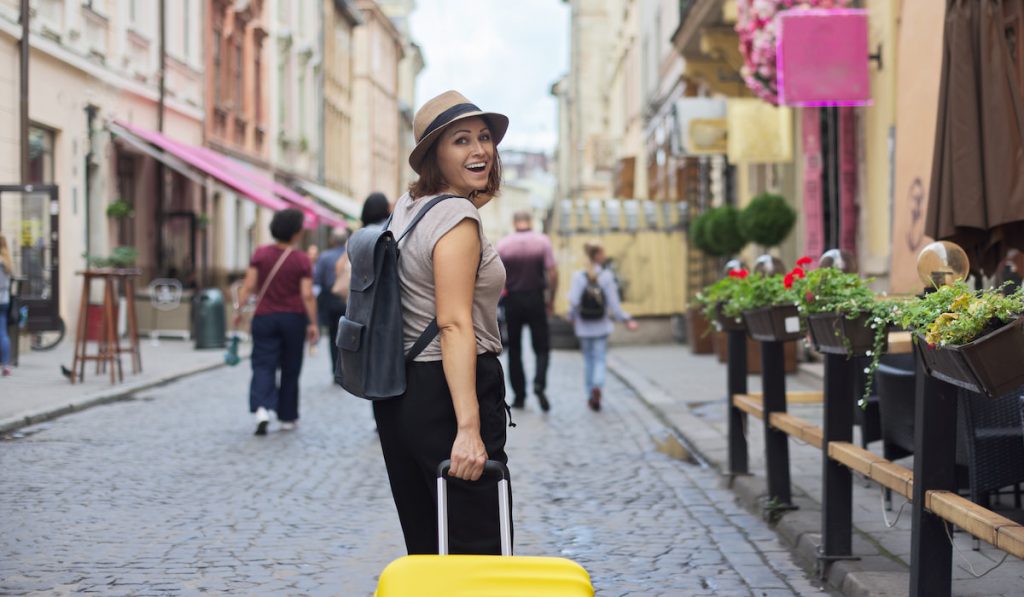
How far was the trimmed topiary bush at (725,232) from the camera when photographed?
18.8 meters

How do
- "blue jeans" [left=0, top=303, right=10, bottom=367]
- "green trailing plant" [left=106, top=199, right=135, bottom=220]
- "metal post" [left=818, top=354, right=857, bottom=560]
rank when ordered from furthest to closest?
"green trailing plant" [left=106, top=199, right=135, bottom=220] < "blue jeans" [left=0, top=303, right=10, bottom=367] < "metal post" [left=818, top=354, right=857, bottom=560]

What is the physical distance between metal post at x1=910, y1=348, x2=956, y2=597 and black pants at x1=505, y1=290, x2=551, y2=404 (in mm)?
8468

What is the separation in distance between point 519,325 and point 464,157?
9.53 metres

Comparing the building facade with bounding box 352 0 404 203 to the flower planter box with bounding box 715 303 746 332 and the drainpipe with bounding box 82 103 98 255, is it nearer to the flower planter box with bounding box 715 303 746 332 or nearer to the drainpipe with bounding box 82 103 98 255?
the drainpipe with bounding box 82 103 98 255

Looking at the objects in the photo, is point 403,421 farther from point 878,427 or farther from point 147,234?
point 147,234

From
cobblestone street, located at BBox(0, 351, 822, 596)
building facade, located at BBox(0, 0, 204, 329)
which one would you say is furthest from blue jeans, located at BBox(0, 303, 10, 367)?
cobblestone street, located at BBox(0, 351, 822, 596)

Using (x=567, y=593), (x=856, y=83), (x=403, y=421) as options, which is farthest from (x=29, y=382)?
(x=567, y=593)

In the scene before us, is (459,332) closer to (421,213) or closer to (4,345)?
(421,213)

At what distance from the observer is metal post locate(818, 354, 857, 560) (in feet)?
19.5

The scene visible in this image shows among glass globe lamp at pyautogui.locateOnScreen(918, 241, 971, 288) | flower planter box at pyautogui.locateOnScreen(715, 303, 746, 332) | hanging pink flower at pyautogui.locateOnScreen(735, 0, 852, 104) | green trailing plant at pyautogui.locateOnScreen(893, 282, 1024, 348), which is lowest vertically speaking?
flower planter box at pyautogui.locateOnScreen(715, 303, 746, 332)

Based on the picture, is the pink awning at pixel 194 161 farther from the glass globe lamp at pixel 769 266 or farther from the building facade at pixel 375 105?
the building facade at pixel 375 105

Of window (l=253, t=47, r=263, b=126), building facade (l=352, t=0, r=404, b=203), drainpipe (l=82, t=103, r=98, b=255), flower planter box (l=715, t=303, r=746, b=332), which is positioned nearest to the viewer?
flower planter box (l=715, t=303, r=746, b=332)

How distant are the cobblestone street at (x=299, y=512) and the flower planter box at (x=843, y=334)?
0.99 meters

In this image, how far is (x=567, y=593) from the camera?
289 centimetres
